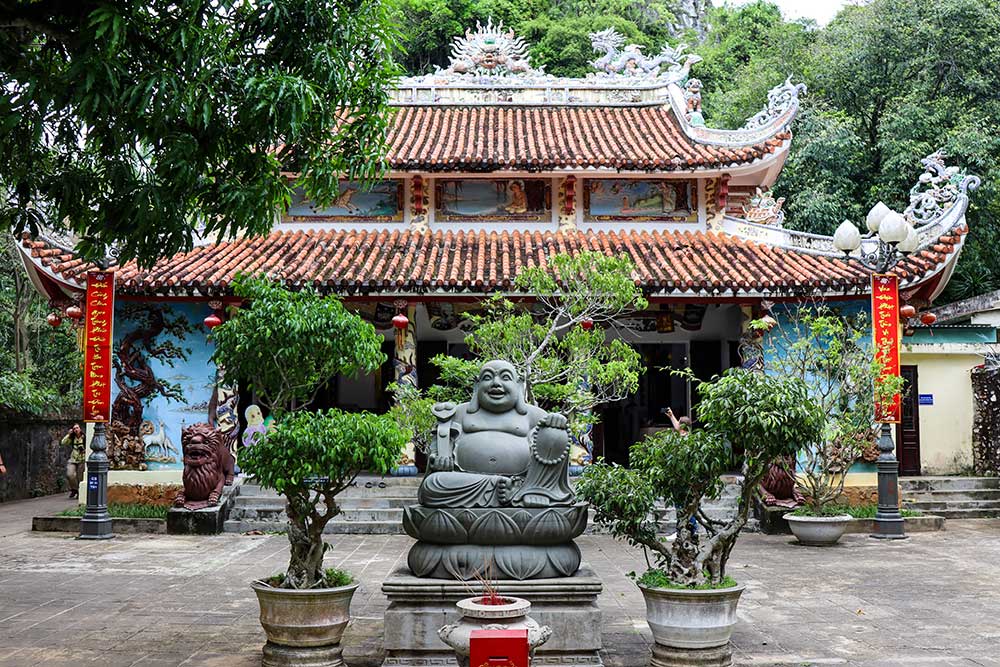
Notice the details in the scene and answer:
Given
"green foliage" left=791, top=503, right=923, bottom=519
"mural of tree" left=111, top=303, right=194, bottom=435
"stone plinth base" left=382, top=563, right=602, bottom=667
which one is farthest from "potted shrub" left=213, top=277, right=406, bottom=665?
"mural of tree" left=111, top=303, right=194, bottom=435

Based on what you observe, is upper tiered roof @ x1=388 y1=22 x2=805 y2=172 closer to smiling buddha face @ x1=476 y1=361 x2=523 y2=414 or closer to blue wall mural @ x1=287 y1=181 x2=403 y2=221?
blue wall mural @ x1=287 y1=181 x2=403 y2=221

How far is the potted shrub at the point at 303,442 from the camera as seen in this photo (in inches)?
233

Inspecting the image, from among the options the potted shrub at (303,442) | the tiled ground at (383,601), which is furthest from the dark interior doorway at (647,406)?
the potted shrub at (303,442)

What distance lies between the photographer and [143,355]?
46.7ft

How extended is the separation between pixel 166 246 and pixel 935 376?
15.5m

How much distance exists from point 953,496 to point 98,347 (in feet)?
44.2

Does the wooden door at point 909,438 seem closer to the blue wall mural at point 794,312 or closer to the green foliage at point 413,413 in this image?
the blue wall mural at point 794,312

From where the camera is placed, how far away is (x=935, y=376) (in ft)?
56.4

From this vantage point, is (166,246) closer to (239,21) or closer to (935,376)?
(239,21)

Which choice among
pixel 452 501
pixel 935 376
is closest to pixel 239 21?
pixel 452 501

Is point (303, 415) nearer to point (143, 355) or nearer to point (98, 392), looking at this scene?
point (98, 392)

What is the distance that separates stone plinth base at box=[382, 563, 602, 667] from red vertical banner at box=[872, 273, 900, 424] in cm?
755

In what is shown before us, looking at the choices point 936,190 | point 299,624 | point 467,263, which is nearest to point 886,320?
point 936,190

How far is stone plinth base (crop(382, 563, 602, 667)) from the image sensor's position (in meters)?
5.85
